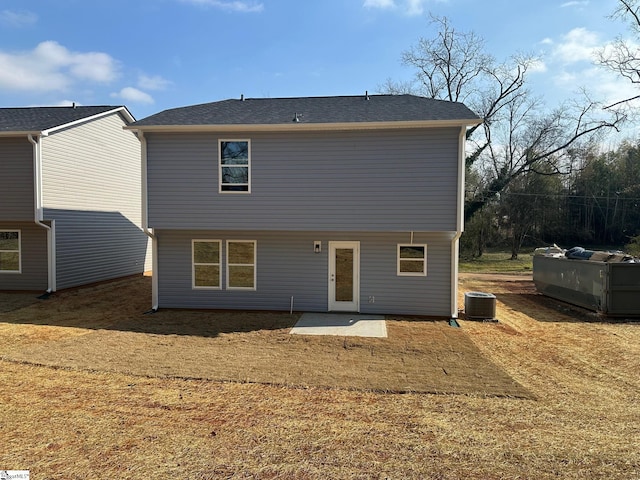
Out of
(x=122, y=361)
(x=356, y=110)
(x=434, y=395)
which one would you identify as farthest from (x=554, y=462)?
(x=356, y=110)

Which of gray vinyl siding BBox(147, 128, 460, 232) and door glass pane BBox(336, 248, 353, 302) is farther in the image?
door glass pane BBox(336, 248, 353, 302)

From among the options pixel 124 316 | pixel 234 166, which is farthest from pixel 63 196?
pixel 234 166

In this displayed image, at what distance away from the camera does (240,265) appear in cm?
1092

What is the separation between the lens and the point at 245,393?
209 inches

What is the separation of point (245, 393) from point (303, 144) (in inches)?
264

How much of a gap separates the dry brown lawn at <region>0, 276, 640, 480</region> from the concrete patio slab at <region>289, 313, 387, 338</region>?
0.44 metres

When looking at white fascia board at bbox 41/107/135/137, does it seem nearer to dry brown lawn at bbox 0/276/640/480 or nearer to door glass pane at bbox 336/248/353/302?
dry brown lawn at bbox 0/276/640/480

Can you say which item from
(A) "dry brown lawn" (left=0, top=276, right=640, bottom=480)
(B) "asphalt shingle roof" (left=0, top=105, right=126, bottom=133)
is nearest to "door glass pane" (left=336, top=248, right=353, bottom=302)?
(A) "dry brown lawn" (left=0, top=276, right=640, bottom=480)

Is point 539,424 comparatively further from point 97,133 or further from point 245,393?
point 97,133

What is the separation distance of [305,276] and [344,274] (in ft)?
3.66

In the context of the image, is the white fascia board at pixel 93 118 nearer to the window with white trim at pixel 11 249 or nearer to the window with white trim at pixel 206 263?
the window with white trim at pixel 11 249

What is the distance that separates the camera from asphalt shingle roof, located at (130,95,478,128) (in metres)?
9.84

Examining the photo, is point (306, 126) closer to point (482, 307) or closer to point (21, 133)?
point (482, 307)

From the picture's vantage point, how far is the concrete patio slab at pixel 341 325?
870 cm
